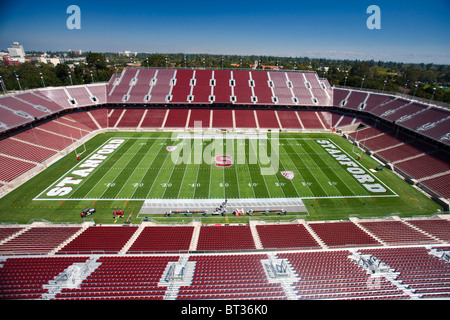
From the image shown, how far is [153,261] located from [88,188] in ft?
56.0

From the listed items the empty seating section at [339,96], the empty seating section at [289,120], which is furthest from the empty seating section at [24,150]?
the empty seating section at [339,96]

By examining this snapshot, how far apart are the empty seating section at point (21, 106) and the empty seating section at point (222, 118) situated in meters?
29.7

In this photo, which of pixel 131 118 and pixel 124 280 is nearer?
pixel 124 280

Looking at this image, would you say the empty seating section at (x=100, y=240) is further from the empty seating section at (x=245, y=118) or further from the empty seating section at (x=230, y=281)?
the empty seating section at (x=245, y=118)

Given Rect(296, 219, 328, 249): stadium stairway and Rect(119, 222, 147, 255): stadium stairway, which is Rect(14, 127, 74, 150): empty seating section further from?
Rect(296, 219, 328, 249): stadium stairway

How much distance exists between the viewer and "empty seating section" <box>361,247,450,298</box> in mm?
11740

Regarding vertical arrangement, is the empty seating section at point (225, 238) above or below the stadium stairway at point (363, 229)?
above

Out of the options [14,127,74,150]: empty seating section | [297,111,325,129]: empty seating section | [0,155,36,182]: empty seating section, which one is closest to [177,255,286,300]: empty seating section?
[0,155,36,182]: empty seating section

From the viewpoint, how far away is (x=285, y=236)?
18719 mm

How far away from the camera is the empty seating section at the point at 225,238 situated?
1689 cm

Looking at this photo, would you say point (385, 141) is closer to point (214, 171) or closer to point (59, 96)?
point (214, 171)

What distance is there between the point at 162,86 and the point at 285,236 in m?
46.7

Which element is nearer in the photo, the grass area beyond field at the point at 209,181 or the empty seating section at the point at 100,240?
the empty seating section at the point at 100,240

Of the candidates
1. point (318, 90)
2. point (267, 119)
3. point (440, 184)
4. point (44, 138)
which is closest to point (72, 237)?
point (44, 138)
